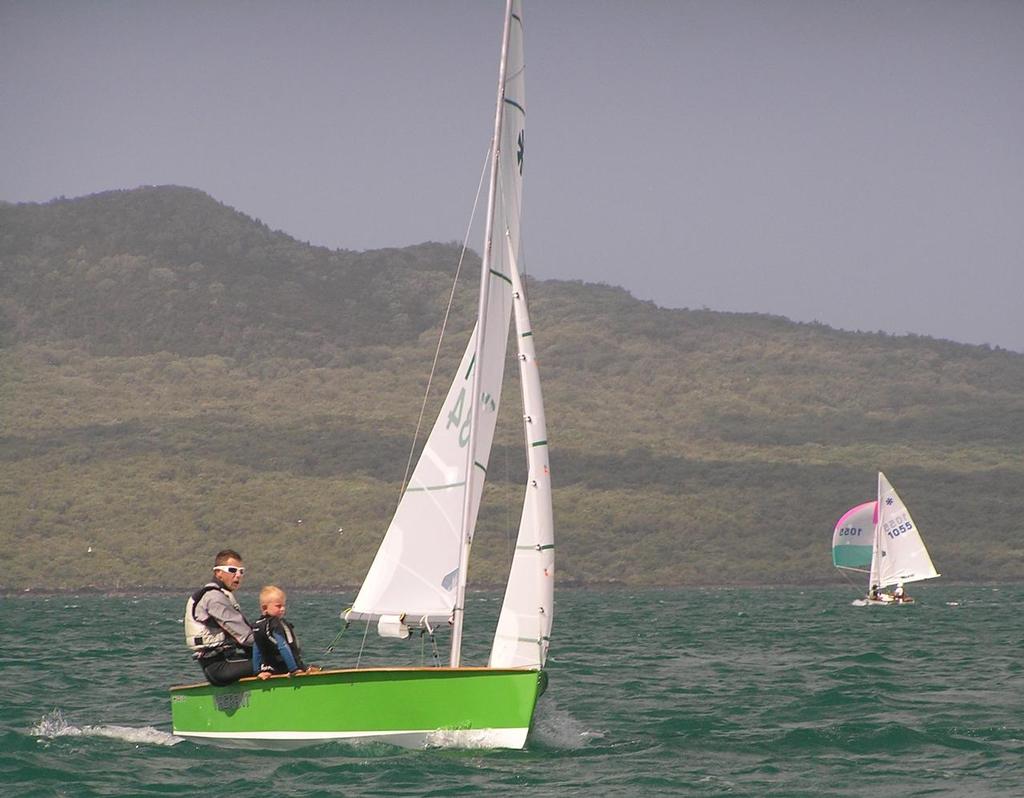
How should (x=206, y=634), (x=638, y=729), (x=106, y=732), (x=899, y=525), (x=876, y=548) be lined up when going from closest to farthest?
(x=206, y=634), (x=106, y=732), (x=638, y=729), (x=899, y=525), (x=876, y=548)

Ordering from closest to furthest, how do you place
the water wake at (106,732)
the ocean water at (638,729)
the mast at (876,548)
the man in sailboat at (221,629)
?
1. the ocean water at (638,729)
2. the man in sailboat at (221,629)
3. the water wake at (106,732)
4. the mast at (876,548)

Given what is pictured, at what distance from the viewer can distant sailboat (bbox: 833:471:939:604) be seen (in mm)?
63406

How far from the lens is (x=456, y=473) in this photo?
17.2 metres

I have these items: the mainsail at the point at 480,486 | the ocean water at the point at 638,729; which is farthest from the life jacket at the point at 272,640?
the mainsail at the point at 480,486

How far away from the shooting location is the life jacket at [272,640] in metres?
16.1

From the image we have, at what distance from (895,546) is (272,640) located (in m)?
50.6

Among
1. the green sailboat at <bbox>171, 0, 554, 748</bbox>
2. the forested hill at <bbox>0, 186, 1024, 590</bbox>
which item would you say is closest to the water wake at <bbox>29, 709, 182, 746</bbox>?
the green sailboat at <bbox>171, 0, 554, 748</bbox>

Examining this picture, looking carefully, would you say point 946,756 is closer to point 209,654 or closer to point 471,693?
point 471,693

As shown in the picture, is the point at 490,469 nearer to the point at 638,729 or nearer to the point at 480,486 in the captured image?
the point at 638,729

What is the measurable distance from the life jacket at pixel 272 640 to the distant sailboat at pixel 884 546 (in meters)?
49.2

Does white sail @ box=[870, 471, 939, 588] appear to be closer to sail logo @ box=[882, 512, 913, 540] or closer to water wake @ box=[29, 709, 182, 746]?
sail logo @ box=[882, 512, 913, 540]

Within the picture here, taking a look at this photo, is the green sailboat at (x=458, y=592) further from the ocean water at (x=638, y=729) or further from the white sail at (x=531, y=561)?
the ocean water at (x=638, y=729)

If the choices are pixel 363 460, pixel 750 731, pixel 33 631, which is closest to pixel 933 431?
pixel 363 460

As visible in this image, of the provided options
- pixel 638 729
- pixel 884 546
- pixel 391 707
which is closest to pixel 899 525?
pixel 884 546
